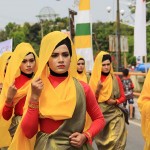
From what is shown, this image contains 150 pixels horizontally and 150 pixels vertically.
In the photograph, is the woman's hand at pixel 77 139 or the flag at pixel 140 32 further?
the flag at pixel 140 32

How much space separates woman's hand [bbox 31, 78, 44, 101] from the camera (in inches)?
127

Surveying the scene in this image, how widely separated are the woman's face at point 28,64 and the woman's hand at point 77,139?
1.96 metres

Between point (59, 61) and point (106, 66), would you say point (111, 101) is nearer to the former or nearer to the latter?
point (106, 66)

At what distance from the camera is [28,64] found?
5.19 m

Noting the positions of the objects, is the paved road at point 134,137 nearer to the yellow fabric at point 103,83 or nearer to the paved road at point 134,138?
the paved road at point 134,138

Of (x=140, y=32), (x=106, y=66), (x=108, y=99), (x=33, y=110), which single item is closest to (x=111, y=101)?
(x=108, y=99)

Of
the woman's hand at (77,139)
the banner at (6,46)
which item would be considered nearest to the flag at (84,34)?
the banner at (6,46)

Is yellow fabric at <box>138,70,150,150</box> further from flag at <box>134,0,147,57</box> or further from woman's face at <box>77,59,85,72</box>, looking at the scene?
flag at <box>134,0,147,57</box>

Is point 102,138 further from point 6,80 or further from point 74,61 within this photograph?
point 74,61

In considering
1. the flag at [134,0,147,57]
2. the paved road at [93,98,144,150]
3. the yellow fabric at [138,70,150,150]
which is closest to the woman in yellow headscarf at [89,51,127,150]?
the paved road at [93,98,144,150]

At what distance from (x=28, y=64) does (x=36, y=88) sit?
198 cm

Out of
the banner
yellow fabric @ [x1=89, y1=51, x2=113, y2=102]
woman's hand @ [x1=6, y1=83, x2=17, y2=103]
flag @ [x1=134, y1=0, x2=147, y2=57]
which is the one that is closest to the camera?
woman's hand @ [x1=6, y1=83, x2=17, y2=103]

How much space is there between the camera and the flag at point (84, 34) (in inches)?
369

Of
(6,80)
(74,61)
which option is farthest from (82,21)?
(74,61)
